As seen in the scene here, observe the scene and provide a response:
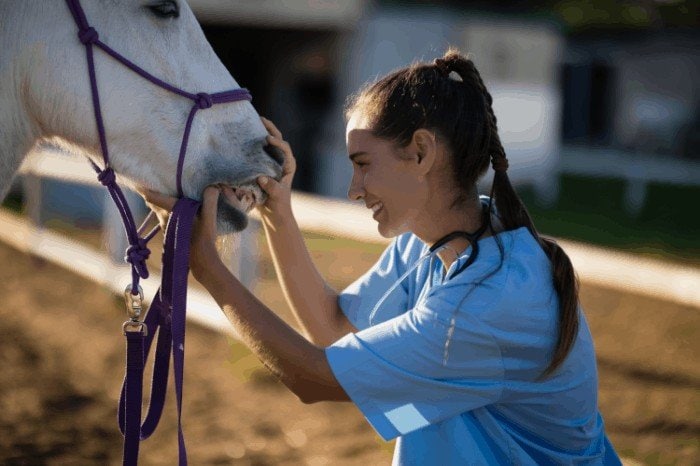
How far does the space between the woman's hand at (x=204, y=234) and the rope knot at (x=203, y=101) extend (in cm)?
19

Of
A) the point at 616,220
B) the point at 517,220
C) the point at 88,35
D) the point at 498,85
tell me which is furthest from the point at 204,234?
the point at 498,85

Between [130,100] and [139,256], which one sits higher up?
[130,100]

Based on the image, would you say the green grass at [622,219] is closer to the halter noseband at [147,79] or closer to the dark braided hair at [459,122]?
the dark braided hair at [459,122]

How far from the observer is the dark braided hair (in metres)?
1.93

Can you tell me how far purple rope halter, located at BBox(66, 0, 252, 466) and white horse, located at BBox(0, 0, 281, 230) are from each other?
0.02 m

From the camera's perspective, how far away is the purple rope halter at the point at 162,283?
1923 millimetres

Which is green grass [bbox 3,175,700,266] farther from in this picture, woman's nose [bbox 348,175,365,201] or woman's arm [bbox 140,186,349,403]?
woman's arm [bbox 140,186,349,403]

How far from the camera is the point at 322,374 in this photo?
1880 millimetres

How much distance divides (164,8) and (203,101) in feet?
0.73

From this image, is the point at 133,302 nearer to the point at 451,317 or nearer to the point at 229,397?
the point at 451,317

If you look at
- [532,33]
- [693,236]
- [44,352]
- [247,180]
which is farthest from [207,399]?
[532,33]

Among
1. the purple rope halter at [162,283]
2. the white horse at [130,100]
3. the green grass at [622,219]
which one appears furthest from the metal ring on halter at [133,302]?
the green grass at [622,219]

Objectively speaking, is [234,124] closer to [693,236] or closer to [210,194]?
[210,194]

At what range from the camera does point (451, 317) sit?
186 centimetres
